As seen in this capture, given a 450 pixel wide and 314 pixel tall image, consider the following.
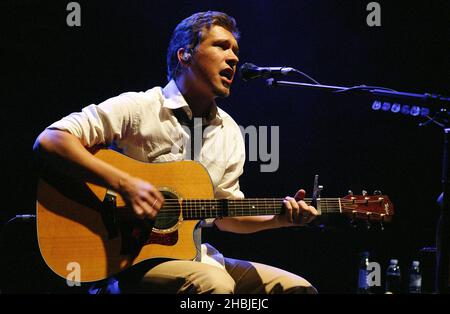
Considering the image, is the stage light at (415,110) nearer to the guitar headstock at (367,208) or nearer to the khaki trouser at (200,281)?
the guitar headstock at (367,208)

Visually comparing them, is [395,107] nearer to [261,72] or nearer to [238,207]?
[261,72]

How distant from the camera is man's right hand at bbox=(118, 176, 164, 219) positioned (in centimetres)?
231

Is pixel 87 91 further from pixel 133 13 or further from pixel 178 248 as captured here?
pixel 178 248

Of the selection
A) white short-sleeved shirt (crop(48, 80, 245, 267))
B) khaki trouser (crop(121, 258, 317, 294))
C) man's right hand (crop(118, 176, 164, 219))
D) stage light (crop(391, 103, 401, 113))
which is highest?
stage light (crop(391, 103, 401, 113))

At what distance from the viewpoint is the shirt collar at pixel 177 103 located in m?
2.81

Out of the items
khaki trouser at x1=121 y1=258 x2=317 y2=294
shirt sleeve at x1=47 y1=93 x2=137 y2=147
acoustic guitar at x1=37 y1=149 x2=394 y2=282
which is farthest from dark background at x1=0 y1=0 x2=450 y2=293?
shirt sleeve at x1=47 y1=93 x2=137 y2=147

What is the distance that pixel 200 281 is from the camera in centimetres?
226

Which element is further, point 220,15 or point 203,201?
point 220,15

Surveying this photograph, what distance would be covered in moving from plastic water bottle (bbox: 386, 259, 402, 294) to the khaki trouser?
214 cm

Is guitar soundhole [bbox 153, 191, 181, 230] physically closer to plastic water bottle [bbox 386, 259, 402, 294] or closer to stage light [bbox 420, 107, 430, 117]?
stage light [bbox 420, 107, 430, 117]

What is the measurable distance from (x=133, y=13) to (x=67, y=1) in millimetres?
550
